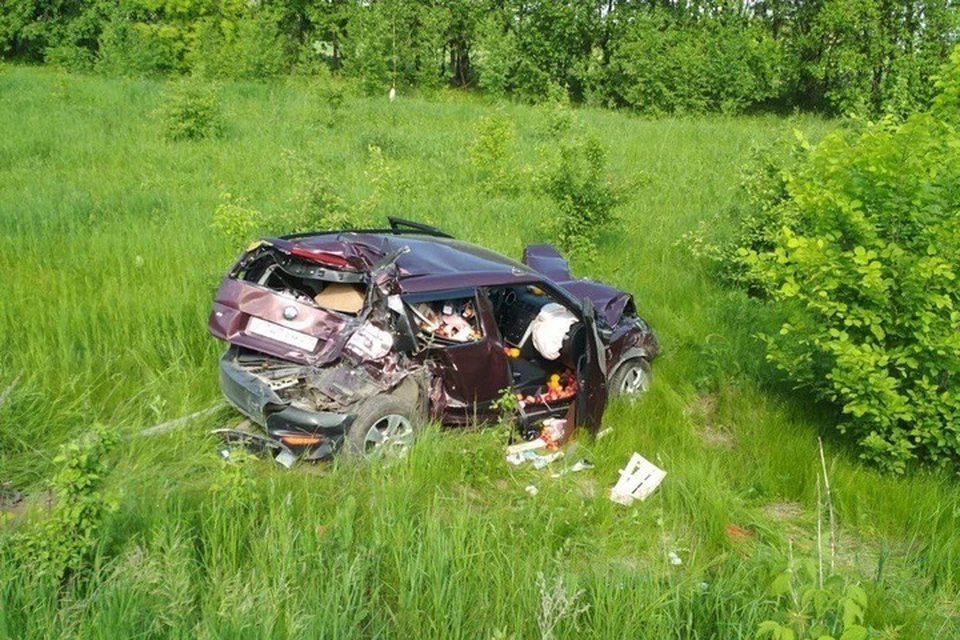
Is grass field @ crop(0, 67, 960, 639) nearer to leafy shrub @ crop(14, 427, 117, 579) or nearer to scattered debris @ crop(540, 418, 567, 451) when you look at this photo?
leafy shrub @ crop(14, 427, 117, 579)

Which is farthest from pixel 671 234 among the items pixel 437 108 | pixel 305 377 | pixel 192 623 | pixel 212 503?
pixel 437 108

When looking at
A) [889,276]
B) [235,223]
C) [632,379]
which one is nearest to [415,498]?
[632,379]

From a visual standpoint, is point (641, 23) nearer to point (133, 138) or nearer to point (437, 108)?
point (437, 108)

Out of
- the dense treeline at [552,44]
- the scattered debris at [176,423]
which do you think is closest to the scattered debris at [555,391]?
the scattered debris at [176,423]

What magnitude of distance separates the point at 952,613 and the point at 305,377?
400cm

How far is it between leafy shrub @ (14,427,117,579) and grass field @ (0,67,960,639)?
3.2 inches

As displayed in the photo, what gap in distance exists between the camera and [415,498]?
5074mm

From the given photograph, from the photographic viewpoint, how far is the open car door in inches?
246

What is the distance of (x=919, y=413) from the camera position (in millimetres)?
6070

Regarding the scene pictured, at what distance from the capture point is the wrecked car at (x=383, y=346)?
552 centimetres

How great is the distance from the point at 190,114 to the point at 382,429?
503 inches

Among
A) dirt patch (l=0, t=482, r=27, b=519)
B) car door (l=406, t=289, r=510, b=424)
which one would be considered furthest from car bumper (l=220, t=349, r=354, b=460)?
dirt patch (l=0, t=482, r=27, b=519)

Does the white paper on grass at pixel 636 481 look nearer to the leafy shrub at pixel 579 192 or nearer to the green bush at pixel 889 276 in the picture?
the green bush at pixel 889 276

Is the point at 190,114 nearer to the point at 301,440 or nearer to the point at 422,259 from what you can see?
the point at 422,259
